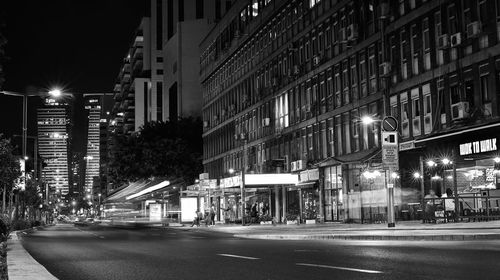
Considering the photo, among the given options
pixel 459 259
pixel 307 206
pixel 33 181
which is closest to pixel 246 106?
pixel 307 206

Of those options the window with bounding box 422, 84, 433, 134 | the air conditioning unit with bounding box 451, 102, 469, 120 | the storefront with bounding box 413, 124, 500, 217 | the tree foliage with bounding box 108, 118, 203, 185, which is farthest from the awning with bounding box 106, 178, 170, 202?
the air conditioning unit with bounding box 451, 102, 469, 120

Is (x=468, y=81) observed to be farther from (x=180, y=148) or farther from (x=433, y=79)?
(x=180, y=148)

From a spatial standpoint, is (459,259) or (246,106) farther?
(246,106)

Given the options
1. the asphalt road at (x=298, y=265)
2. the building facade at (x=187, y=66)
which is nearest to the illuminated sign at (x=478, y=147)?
the asphalt road at (x=298, y=265)

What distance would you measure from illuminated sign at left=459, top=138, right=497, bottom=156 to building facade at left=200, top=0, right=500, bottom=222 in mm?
132

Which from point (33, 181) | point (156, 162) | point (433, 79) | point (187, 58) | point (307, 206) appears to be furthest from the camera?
point (187, 58)

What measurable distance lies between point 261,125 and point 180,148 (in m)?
24.5

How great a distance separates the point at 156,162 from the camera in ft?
269

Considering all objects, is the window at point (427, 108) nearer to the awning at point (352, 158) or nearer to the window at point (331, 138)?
the awning at point (352, 158)

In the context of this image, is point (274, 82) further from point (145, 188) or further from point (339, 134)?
point (145, 188)

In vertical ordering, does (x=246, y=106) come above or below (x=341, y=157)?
above

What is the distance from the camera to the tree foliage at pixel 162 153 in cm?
8225

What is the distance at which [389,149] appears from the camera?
1163 inches

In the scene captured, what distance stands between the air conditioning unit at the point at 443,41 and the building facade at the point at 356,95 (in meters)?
0.06
